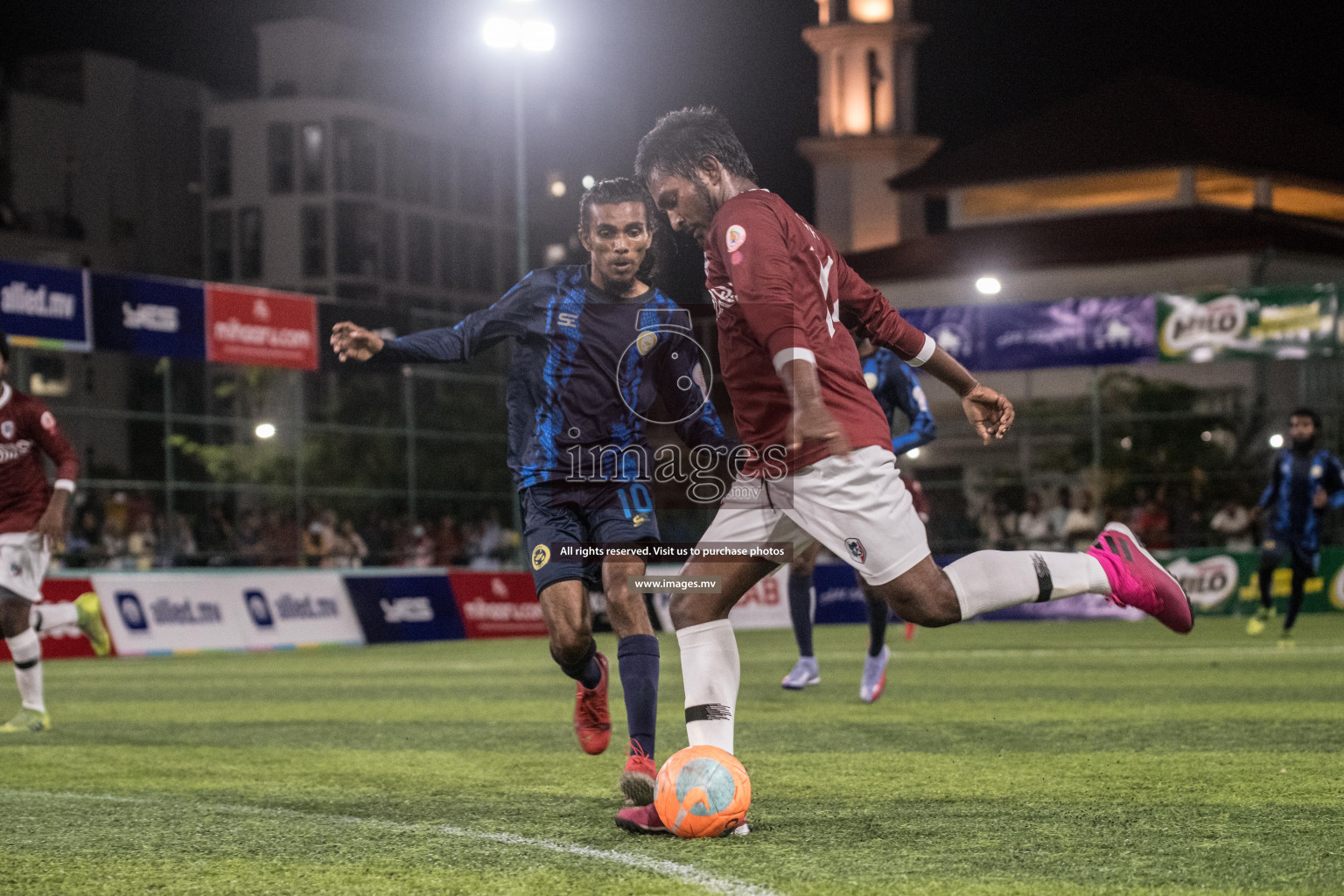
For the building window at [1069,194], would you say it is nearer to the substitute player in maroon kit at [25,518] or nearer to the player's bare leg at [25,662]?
the substitute player in maroon kit at [25,518]

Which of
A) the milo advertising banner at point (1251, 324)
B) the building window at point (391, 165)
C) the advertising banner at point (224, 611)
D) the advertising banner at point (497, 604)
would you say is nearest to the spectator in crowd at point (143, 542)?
the advertising banner at point (224, 611)

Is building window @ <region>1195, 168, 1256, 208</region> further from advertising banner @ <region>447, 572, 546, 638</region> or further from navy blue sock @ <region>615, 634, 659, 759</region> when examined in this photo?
navy blue sock @ <region>615, 634, 659, 759</region>

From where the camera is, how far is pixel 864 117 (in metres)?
51.3

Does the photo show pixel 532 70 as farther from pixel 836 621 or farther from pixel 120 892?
pixel 120 892

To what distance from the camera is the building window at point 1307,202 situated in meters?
45.4

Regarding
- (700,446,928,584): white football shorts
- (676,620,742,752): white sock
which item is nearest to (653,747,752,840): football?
(676,620,742,752): white sock

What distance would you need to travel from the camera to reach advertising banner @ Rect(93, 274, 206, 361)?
68.1 feet

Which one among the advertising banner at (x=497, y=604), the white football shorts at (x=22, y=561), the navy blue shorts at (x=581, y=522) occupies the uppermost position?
the navy blue shorts at (x=581, y=522)

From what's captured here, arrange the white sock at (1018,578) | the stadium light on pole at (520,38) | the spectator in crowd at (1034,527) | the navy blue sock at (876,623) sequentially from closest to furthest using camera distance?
the white sock at (1018,578), the navy blue sock at (876,623), the stadium light on pole at (520,38), the spectator in crowd at (1034,527)

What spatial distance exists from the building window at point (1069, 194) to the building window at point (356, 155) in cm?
2635

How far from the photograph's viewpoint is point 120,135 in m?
58.1

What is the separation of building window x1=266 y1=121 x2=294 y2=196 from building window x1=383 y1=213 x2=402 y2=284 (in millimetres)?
3912

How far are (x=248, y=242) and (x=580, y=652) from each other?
58945mm

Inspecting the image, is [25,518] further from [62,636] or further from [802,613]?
[62,636]
